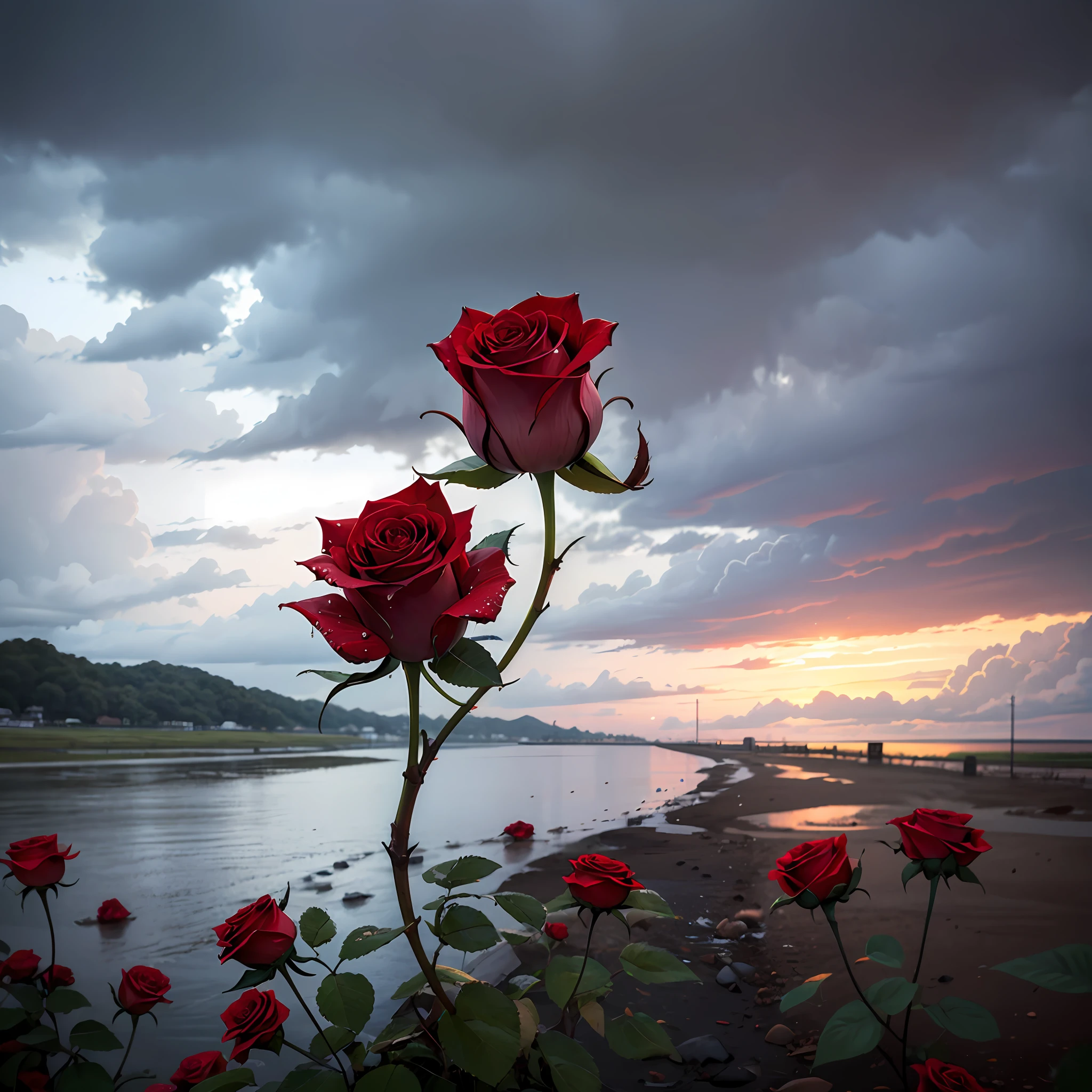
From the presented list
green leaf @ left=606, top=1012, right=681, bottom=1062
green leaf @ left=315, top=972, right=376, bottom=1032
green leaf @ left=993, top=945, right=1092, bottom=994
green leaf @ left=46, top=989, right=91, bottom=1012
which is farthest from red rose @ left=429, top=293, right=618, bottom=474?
green leaf @ left=46, top=989, right=91, bottom=1012

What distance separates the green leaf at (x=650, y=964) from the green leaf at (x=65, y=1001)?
1540mm

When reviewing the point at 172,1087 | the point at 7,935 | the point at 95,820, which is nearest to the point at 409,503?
the point at 172,1087

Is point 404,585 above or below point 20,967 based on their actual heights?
above

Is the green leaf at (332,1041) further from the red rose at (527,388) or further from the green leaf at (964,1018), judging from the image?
the green leaf at (964,1018)

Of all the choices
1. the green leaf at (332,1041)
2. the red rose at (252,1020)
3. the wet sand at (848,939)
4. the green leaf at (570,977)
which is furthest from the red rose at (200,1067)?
the wet sand at (848,939)

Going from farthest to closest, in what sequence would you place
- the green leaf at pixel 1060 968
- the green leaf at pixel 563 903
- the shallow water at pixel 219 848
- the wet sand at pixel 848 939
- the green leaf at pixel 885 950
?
the shallow water at pixel 219 848
the wet sand at pixel 848 939
the green leaf at pixel 885 950
the green leaf at pixel 563 903
the green leaf at pixel 1060 968

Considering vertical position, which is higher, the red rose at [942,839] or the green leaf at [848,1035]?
the red rose at [942,839]

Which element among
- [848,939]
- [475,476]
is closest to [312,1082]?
[475,476]

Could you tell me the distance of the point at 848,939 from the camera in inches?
146

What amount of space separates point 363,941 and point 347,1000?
18cm

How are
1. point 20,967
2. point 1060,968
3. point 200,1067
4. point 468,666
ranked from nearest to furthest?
1. point 1060,968
2. point 468,666
3. point 200,1067
4. point 20,967

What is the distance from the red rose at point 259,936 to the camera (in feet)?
3.42

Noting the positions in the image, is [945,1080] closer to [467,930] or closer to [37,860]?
[467,930]

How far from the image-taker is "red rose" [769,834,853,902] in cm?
128
